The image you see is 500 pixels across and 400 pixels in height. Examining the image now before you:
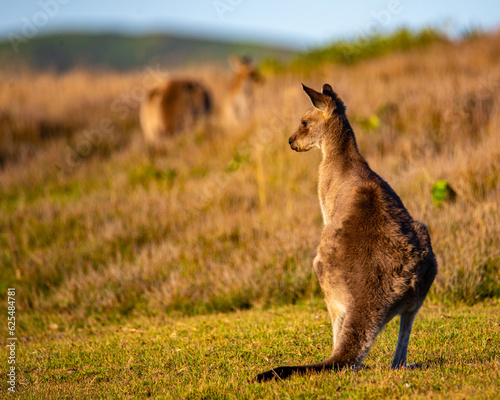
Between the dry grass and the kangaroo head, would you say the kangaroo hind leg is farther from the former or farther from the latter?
the dry grass

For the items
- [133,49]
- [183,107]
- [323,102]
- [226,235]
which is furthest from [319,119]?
[133,49]

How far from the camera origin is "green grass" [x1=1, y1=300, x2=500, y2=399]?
3229 millimetres

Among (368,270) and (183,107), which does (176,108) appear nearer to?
(183,107)

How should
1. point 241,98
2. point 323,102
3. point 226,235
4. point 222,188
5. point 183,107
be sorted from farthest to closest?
1. point 241,98
2. point 183,107
3. point 222,188
4. point 226,235
5. point 323,102

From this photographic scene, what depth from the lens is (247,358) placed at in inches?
163

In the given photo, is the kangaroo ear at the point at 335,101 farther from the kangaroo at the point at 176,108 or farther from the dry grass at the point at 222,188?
the kangaroo at the point at 176,108

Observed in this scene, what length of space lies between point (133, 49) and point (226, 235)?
65755mm

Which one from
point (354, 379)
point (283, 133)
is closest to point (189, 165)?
point (283, 133)

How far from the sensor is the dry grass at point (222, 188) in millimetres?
6348

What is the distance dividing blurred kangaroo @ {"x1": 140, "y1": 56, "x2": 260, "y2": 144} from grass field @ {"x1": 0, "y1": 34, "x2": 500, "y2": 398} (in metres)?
0.41

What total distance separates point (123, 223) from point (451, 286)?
4.78m

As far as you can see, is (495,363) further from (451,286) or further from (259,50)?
(259,50)

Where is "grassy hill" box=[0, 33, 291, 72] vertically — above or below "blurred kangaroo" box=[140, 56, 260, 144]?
above

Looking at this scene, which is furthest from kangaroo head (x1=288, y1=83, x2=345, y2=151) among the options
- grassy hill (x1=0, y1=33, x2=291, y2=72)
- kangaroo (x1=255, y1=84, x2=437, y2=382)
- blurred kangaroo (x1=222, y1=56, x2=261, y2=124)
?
grassy hill (x1=0, y1=33, x2=291, y2=72)
